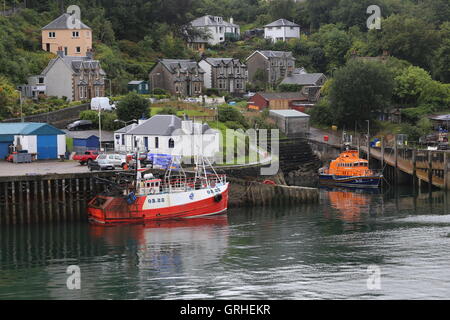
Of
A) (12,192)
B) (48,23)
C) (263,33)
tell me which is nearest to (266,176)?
(12,192)

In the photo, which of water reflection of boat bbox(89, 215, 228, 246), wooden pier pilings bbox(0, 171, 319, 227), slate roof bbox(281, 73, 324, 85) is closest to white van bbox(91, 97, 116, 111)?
wooden pier pilings bbox(0, 171, 319, 227)

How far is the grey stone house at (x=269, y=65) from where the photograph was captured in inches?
4267

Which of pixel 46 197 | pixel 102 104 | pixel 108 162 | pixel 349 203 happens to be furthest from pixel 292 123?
pixel 46 197

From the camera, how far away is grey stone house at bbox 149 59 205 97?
94125mm

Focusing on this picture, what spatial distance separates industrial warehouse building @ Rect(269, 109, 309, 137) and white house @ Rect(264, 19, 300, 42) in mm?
43179

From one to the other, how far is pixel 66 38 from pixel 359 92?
106 ft

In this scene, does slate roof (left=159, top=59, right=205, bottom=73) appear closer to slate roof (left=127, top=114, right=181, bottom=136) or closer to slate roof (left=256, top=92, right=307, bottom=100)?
slate roof (left=256, top=92, right=307, bottom=100)

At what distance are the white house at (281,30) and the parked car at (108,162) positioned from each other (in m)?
69.6

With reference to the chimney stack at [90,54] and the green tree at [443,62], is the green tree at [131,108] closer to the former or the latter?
the chimney stack at [90,54]

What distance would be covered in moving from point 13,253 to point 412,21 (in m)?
69.8

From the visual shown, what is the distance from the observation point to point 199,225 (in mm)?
52531

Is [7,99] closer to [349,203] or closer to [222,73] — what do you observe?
[349,203]

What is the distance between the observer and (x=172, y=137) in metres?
63.1

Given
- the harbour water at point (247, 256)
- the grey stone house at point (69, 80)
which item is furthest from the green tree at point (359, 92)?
the harbour water at point (247, 256)
